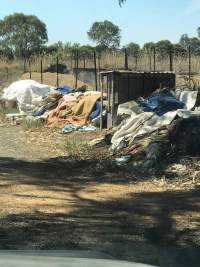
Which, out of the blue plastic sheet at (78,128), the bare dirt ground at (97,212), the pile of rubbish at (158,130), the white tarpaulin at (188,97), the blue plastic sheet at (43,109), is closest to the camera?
the bare dirt ground at (97,212)

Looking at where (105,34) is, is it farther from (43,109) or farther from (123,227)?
(123,227)

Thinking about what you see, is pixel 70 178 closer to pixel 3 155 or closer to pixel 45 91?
pixel 3 155

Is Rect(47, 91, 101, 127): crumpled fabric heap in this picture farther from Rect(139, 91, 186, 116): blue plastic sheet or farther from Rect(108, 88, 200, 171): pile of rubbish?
Rect(139, 91, 186, 116): blue plastic sheet

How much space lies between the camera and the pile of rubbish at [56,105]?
1886 centimetres

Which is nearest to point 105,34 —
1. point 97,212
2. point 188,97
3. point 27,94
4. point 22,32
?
point 22,32

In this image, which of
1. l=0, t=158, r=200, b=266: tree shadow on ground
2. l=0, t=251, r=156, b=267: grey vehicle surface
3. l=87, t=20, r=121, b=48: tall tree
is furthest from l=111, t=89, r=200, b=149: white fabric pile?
l=87, t=20, r=121, b=48: tall tree

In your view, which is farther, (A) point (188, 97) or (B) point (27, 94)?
(B) point (27, 94)

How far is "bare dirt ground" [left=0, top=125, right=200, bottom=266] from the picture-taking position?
605 cm

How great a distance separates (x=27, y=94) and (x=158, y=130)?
12264mm

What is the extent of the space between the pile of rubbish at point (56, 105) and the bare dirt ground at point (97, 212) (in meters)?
6.42

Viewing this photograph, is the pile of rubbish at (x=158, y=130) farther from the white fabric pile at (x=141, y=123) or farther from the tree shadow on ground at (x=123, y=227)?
the tree shadow on ground at (x=123, y=227)

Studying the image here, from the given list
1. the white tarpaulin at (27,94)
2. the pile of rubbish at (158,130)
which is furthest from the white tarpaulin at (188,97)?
the white tarpaulin at (27,94)

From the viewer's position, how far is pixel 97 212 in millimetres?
7652

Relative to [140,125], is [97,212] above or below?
below
